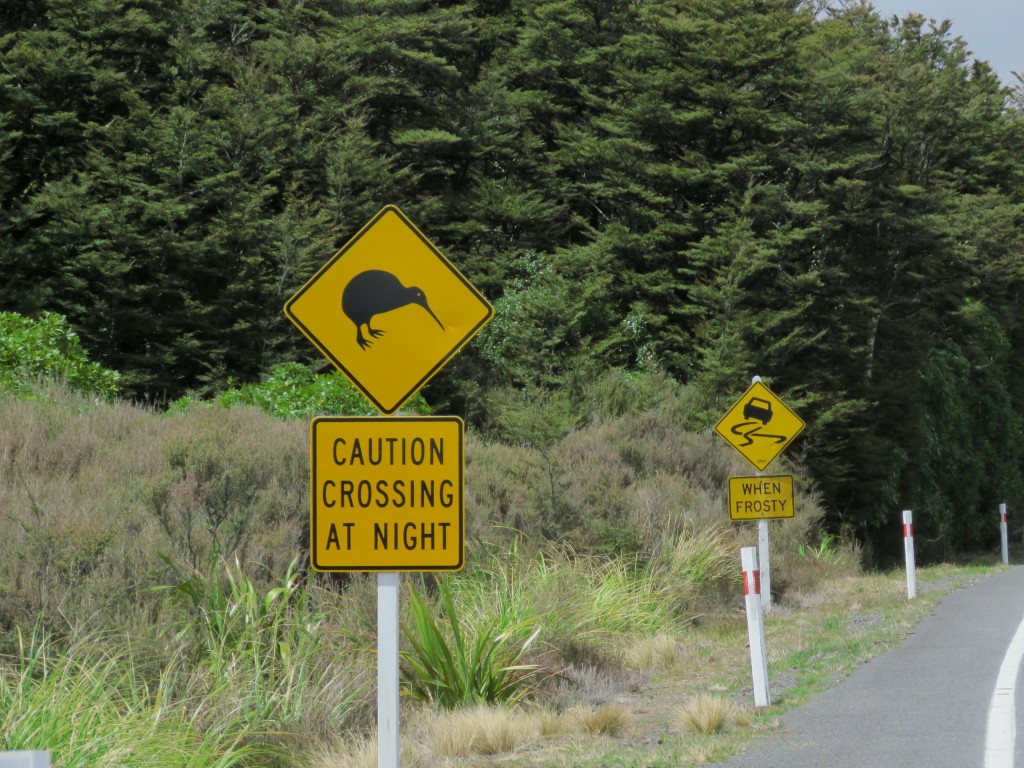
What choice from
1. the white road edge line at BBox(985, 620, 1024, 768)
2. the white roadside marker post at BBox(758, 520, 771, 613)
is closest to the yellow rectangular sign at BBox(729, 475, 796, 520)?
the white roadside marker post at BBox(758, 520, 771, 613)

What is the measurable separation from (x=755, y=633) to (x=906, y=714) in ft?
4.18

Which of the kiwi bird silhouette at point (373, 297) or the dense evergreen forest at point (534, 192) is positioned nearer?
the kiwi bird silhouette at point (373, 297)

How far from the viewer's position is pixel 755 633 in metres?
9.75

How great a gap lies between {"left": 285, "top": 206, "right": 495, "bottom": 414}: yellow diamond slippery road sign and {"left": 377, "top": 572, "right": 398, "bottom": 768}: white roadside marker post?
2.95 feet

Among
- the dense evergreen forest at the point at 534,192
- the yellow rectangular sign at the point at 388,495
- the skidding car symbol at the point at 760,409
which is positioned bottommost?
the yellow rectangular sign at the point at 388,495

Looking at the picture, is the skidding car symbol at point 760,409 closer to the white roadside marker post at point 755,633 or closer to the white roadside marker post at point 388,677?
the white roadside marker post at point 755,633

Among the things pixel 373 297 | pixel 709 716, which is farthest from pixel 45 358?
pixel 373 297

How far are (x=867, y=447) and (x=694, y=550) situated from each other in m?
13.2

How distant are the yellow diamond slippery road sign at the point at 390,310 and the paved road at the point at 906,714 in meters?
3.34

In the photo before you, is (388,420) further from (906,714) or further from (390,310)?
(906,714)

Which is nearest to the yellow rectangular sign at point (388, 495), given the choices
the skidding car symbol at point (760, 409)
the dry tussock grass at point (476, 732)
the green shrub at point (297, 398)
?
the dry tussock grass at point (476, 732)

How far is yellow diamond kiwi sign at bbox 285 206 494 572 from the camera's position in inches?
228

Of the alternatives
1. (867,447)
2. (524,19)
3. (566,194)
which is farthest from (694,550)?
A: (524,19)

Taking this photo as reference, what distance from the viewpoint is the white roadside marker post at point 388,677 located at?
18.0ft
